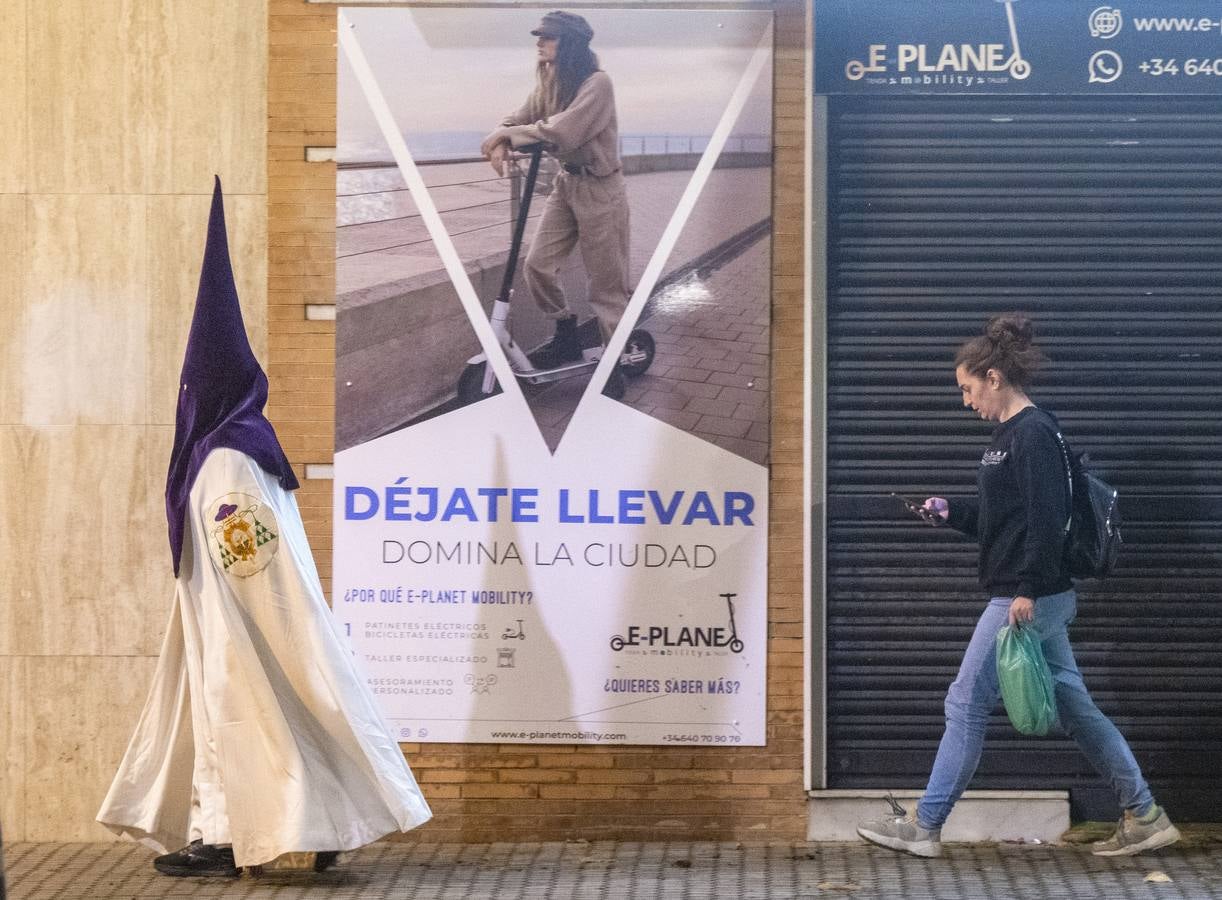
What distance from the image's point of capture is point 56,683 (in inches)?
274

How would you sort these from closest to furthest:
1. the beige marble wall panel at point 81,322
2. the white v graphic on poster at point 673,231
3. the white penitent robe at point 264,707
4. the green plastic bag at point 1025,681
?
1. the white penitent robe at point 264,707
2. the green plastic bag at point 1025,681
3. the white v graphic on poster at point 673,231
4. the beige marble wall panel at point 81,322

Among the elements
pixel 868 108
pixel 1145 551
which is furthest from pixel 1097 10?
pixel 1145 551

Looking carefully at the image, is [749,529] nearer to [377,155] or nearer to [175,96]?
[377,155]

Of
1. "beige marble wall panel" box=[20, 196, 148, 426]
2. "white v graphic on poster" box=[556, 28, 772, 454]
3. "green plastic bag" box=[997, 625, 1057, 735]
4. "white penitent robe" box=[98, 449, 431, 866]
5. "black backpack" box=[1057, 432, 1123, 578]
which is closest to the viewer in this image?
"white penitent robe" box=[98, 449, 431, 866]

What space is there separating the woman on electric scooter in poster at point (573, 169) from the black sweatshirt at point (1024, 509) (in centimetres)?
176

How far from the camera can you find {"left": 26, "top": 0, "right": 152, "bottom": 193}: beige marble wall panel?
6926mm

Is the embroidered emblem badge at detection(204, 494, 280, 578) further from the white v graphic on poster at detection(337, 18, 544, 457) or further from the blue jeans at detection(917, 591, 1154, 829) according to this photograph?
the blue jeans at detection(917, 591, 1154, 829)

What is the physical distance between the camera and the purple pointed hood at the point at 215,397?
19.6 ft

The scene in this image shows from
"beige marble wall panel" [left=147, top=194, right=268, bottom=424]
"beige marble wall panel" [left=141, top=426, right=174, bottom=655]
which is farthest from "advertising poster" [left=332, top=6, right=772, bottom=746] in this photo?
"beige marble wall panel" [left=141, top=426, right=174, bottom=655]

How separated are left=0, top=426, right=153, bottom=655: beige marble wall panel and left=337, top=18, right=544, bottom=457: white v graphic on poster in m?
1.55

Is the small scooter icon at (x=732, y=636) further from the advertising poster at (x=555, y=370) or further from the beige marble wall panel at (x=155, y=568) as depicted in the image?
the beige marble wall panel at (x=155, y=568)

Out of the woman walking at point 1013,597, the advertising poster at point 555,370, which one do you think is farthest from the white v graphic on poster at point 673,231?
the woman walking at point 1013,597

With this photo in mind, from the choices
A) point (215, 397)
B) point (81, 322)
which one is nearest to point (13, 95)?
point (81, 322)

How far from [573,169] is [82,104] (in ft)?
7.17
